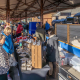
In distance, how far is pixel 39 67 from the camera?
2910mm

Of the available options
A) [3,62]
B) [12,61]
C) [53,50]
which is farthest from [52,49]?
[3,62]

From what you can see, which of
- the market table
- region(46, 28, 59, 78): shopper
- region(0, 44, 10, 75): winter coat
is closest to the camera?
region(0, 44, 10, 75): winter coat

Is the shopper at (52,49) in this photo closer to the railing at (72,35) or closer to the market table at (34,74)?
the railing at (72,35)

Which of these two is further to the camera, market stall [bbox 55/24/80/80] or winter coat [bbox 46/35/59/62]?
winter coat [bbox 46/35/59/62]

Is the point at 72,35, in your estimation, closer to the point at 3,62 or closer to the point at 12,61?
the point at 3,62

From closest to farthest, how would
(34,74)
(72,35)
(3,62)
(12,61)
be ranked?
(3,62) < (34,74) < (72,35) < (12,61)

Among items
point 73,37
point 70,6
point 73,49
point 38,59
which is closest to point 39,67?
point 38,59

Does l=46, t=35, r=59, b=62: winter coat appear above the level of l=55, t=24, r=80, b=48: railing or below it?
below

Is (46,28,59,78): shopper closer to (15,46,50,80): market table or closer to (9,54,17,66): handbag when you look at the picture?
(15,46,50,80): market table

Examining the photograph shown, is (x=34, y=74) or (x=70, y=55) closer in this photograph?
(x=34, y=74)

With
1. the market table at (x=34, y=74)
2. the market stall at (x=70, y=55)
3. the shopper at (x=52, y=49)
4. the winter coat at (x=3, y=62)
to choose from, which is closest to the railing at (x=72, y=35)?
the market stall at (x=70, y=55)

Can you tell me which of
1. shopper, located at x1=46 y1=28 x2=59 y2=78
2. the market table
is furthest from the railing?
the market table

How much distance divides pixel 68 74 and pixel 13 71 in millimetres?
2584

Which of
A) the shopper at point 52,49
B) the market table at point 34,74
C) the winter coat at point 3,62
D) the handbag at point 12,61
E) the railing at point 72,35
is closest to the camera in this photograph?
the winter coat at point 3,62
